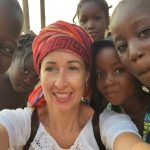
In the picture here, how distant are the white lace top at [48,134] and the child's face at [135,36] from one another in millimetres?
354

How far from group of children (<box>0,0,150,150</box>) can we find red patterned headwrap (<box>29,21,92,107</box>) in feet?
0.50

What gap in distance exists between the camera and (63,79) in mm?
2275

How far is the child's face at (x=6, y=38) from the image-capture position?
2.22 meters

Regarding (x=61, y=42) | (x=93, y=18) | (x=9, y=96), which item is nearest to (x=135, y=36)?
(x=61, y=42)

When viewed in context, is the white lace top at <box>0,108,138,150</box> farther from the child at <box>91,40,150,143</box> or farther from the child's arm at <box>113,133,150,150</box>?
the child at <box>91,40,150,143</box>

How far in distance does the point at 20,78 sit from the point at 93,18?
4.54 ft

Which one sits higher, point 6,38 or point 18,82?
point 6,38

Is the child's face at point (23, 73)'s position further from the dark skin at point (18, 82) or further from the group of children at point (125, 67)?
the group of children at point (125, 67)

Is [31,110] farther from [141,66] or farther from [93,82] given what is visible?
[141,66]

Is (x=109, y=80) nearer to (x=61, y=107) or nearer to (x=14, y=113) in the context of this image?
(x=61, y=107)

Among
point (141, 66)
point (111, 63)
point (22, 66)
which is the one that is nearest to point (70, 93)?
point (111, 63)

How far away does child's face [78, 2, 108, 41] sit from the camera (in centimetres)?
436

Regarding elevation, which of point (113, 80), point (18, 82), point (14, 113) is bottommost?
point (18, 82)

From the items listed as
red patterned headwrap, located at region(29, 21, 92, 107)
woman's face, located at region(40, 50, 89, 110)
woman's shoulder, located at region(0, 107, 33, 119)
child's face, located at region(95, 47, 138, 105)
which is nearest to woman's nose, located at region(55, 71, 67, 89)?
woman's face, located at region(40, 50, 89, 110)
